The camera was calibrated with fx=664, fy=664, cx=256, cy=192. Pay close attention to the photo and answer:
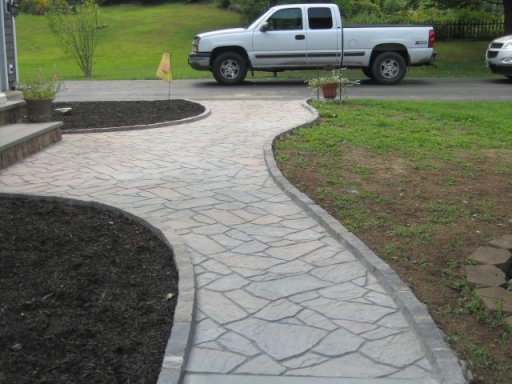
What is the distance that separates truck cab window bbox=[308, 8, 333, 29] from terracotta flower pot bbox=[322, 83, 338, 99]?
510cm

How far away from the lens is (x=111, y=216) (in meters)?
5.95

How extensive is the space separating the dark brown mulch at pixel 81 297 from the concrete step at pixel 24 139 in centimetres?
228

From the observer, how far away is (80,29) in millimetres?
23297

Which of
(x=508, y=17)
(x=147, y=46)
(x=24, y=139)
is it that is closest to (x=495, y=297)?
(x=24, y=139)

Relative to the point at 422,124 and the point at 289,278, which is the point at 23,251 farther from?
the point at 422,124

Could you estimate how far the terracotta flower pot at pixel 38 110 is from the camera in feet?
33.7

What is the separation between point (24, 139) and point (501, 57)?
1413 cm

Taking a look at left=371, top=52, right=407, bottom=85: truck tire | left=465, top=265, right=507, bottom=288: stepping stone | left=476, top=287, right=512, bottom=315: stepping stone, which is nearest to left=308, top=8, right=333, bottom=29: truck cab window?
left=371, top=52, right=407, bottom=85: truck tire

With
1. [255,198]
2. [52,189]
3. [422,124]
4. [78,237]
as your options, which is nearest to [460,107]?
[422,124]

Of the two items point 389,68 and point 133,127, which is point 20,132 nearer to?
point 133,127

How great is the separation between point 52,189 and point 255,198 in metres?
2.15

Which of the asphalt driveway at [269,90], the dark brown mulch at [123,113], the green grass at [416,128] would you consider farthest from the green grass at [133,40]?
the green grass at [416,128]

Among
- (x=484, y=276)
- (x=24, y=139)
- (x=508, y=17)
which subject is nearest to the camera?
(x=484, y=276)

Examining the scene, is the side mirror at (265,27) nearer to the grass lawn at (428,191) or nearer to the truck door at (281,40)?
the truck door at (281,40)
